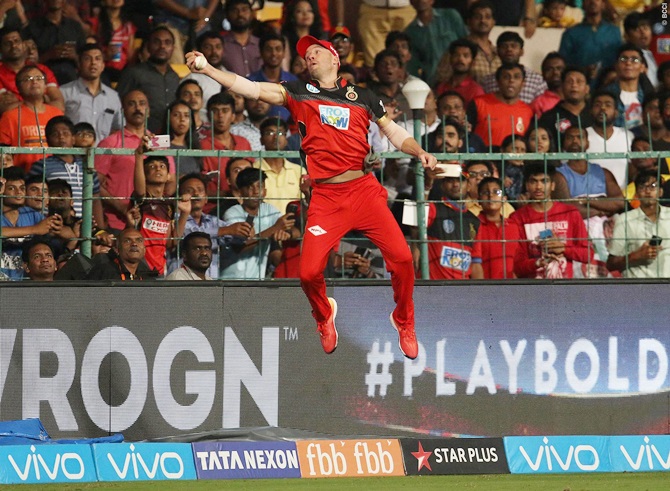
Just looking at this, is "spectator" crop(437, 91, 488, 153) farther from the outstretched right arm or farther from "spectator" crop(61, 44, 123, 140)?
the outstretched right arm

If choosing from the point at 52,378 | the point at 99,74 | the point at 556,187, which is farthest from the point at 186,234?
the point at 556,187

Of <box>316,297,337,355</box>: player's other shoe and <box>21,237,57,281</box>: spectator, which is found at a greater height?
<box>21,237,57,281</box>: spectator

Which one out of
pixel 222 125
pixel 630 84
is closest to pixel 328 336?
pixel 222 125

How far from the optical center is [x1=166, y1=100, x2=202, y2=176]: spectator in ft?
39.2

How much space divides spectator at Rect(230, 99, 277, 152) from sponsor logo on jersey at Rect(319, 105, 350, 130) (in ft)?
11.4

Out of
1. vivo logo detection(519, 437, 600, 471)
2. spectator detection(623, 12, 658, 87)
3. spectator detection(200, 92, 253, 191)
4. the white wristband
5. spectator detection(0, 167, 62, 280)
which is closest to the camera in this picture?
the white wristband

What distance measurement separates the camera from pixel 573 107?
13820 millimetres

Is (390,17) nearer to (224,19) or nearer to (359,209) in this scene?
(224,19)

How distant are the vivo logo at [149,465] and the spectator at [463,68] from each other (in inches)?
241

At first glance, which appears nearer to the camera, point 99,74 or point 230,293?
point 230,293

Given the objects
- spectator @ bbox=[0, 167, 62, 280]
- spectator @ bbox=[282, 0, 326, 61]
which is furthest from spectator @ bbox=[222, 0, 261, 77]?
spectator @ bbox=[0, 167, 62, 280]

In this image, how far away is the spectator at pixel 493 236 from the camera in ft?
38.4

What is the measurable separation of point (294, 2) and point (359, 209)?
603 cm

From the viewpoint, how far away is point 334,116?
9.08 metres
